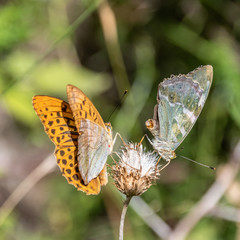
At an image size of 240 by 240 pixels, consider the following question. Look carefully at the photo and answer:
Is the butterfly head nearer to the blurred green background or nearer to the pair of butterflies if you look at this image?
the pair of butterflies

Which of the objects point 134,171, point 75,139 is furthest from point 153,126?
point 75,139

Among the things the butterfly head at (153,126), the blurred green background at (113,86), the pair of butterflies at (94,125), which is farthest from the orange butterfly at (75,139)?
the blurred green background at (113,86)

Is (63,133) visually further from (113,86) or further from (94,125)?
(113,86)

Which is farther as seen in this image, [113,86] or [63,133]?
[113,86]

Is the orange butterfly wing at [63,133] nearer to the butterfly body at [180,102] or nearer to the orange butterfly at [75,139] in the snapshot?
the orange butterfly at [75,139]

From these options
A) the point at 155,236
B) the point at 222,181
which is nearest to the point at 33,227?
the point at 155,236

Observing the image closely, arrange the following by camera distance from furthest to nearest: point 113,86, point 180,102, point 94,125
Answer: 1. point 113,86
2. point 180,102
3. point 94,125
